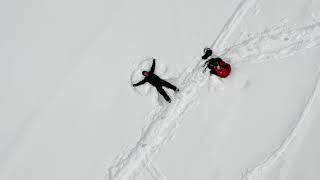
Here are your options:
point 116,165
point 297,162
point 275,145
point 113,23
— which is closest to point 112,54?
point 113,23

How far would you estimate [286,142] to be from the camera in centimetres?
350

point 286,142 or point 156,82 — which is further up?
point 156,82

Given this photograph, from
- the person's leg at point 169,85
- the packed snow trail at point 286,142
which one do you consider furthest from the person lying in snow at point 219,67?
the packed snow trail at point 286,142

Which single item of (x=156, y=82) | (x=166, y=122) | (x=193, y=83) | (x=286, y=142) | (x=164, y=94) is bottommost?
(x=286, y=142)

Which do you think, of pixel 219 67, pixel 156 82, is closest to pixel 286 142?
pixel 219 67

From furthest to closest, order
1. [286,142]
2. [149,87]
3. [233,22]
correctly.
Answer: [149,87] < [233,22] < [286,142]

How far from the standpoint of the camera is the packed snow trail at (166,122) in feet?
13.1

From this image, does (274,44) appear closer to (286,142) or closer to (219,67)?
(219,67)

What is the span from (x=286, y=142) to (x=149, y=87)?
1768 mm

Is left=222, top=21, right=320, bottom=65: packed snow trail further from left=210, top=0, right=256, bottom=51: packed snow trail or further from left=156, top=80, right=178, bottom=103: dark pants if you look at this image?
left=156, top=80, right=178, bottom=103: dark pants

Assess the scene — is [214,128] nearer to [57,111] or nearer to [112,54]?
[112,54]

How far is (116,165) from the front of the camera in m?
4.03

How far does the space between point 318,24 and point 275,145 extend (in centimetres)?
152

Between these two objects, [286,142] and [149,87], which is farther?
[149,87]
